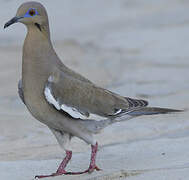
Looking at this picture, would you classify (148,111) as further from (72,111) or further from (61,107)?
(61,107)

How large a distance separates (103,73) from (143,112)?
14.3ft

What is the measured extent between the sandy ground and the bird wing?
540 mm

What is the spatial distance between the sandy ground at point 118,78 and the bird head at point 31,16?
1439 millimetres

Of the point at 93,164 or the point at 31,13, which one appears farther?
the point at 93,164

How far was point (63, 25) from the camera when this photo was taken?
47.6 feet

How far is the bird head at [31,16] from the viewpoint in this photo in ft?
22.8

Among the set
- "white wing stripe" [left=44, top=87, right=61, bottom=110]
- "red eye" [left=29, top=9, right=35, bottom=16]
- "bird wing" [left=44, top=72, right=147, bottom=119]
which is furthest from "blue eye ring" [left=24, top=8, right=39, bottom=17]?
"white wing stripe" [left=44, top=87, right=61, bottom=110]

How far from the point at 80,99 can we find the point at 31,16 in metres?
0.89

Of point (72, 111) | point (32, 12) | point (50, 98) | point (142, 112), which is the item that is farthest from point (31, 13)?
point (142, 112)

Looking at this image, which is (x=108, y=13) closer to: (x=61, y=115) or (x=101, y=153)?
(x=101, y=153)

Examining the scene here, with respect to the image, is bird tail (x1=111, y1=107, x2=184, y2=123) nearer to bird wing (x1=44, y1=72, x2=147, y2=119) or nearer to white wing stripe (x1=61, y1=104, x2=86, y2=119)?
bird wing (x1=44, y1=72, x2=147, y2=119)

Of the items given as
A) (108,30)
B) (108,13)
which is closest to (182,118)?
(108,30)

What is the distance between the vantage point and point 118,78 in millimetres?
11445

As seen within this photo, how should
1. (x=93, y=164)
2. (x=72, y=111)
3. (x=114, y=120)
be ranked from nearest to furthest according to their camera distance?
(x=72, y=111), (x=93, y=164), (x=114, y=120)
